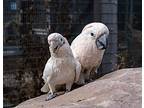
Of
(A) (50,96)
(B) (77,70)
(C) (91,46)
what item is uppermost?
(C) (91,46)

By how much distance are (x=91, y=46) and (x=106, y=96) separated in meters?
0.37

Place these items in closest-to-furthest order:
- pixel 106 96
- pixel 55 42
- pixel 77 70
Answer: pixel 106 96
pixel 55 42
pixel 77 70

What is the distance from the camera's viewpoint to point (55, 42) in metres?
1.54

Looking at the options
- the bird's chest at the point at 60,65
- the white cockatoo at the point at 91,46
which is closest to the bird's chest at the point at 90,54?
the white cockatoo at the point at 91,46

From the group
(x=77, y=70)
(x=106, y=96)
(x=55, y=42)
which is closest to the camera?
(x=106, y=96)

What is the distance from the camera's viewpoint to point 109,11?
249 centimetres

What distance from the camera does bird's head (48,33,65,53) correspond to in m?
1.53

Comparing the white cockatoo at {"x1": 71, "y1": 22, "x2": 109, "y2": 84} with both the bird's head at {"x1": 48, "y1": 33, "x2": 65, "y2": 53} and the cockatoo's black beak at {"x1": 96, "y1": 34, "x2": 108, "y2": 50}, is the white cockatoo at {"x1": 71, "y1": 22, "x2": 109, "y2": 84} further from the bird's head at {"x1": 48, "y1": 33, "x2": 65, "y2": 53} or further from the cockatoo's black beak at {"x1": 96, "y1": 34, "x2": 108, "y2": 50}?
the bird's head at {"x1": 48, "y1": 33, "x2": 65, "y2": 53}

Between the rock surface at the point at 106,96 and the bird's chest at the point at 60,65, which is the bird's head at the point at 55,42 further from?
the rock surface at the point at 106,96

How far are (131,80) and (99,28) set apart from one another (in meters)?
0.30

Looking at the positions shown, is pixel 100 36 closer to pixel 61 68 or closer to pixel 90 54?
pixel 90 54

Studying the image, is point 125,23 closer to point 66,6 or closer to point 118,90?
point 66,6

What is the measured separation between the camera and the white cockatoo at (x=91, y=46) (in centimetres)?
171

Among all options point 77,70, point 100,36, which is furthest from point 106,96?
point 100,36
